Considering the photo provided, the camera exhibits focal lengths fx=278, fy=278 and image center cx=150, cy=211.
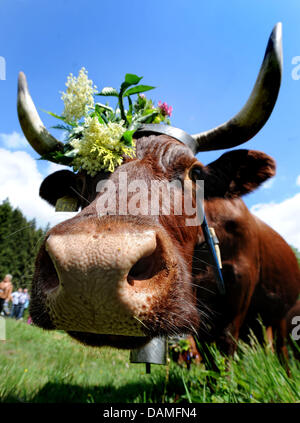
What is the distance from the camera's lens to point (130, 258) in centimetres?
120

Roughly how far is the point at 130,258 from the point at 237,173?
2.27 metres

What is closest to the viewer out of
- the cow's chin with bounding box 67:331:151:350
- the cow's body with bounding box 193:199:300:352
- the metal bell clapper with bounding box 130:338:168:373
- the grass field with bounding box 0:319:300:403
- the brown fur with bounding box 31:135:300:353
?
the brown fur with bounding box 31:135:300:353

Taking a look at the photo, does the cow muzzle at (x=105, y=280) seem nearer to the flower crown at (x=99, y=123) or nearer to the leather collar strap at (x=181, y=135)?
the flower crown at (x=99, y=123)

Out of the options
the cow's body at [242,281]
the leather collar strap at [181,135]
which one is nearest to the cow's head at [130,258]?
the leather collar strap at [181,135]

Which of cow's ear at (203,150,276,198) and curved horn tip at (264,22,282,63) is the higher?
curved horn tip at (264,22,282,63)

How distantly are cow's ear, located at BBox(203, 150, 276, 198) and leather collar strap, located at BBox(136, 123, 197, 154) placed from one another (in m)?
0.36

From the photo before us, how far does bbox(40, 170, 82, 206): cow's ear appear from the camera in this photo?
11.1 feet

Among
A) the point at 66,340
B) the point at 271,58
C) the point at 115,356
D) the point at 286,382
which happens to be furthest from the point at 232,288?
the point at 66,340

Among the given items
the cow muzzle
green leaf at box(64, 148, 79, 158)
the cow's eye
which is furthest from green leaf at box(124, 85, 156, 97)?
the cow muzzle

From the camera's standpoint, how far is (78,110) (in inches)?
97.8

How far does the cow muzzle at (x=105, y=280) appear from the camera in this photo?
119cm

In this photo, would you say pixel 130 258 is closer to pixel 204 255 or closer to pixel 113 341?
pixel 113 341

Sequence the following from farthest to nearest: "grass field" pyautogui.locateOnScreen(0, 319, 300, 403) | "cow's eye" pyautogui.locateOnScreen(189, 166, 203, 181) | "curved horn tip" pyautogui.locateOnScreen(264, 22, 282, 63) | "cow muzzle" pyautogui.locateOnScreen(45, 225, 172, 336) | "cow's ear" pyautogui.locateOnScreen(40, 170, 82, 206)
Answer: "cow's ear" pyautogui.locateOnScreen(40, 170, 82, 206) → "cow's eye" pyautogui.locateOnScreen(189, 166, 203, 181) → "curved horn tip" pyautogui.locateOnScreen(264, 22, 282, 63) → "grass field" pyautogui.locateOnScreen(0, 319, 300, 403) → "cow muzzle" pyautogui.locateOnScreen(45, 225, 172, 336)

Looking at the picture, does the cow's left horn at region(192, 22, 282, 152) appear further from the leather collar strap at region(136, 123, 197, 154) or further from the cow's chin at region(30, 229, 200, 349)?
the cow's chin at region(30, 229, 200, 349)
